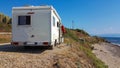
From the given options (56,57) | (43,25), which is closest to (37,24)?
(43,25)

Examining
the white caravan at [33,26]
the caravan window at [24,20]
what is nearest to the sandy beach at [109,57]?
the white caravan at [33,26]

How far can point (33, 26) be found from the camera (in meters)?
15.4

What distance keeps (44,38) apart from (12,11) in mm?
2673

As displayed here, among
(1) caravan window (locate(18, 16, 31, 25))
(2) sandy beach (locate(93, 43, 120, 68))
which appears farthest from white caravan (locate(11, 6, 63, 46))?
(2) sandy beach (locate(93, 43, 120, 68))

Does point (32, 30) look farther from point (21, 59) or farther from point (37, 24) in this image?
point (21, 59)

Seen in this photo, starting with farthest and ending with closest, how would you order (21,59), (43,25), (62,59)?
(43,25) → (62,59) → (21,59)

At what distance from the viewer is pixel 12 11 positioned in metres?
15.4

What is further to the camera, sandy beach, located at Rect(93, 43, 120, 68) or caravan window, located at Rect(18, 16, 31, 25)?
sandy beach, located at Rect(93, 43, 120, 68)

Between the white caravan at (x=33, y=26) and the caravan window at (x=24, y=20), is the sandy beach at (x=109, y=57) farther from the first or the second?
the caravan window at (x=24, y=20)

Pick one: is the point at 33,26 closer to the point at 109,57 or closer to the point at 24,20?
the point at 24,20

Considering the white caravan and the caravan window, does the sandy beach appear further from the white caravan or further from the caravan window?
the caravan window

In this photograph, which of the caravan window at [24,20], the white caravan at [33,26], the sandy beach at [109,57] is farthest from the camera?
the sandy beach at [109,57]

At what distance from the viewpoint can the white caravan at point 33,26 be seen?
15.2 meters

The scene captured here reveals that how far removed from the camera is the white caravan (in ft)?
49.9
